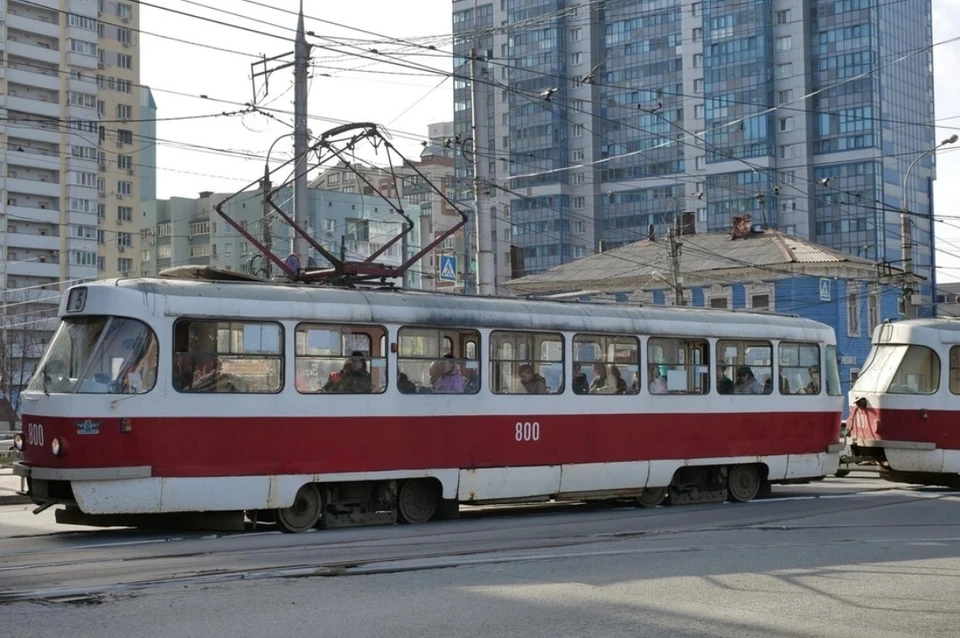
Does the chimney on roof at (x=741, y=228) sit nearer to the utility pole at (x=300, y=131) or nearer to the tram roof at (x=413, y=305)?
the utility pole at (x=300, y=131)

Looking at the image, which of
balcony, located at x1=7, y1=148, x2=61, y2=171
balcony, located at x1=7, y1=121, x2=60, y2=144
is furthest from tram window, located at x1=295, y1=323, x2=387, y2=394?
balcony, located at x1=7, y1=148, x2=61, y2=171

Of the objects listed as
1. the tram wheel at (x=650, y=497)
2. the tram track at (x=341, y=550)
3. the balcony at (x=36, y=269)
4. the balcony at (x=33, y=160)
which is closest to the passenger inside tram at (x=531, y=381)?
the tram track at (x=341, y=550)

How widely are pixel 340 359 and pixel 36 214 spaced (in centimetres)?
→ 9041

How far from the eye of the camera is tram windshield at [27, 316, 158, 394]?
1420cm

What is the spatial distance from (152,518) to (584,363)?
6.19m

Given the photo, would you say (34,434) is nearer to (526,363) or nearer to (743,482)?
(526,363)

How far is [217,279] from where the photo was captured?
51.8 feet

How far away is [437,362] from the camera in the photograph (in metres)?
16.8

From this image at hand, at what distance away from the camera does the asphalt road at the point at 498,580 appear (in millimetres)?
9008

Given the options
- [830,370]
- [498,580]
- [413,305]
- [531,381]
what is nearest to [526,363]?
[531,381]

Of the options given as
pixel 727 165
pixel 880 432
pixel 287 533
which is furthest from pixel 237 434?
pixel 727 165

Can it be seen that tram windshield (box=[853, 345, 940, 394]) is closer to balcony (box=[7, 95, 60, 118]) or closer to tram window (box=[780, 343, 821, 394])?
tram window (box=[780, 343, 821, 394])

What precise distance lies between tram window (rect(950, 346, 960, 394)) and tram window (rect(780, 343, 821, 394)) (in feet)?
8.78

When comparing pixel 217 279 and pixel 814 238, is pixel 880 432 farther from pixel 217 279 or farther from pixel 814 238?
pixel 814 238
